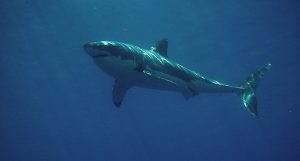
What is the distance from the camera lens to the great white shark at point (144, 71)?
30.3 ft

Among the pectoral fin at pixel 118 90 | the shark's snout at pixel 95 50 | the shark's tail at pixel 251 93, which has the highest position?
the shark's tail at pixel 251 93

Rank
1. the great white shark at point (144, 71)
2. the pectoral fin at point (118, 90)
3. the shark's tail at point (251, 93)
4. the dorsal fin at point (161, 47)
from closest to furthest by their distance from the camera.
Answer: the great white shark at point (144, 71) < the pectoral fin at point (118, 90) < the dorsal fin at point (161, 47) < the shark's tail at point (251, 93)

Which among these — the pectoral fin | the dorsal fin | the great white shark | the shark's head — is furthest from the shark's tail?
the shark's head

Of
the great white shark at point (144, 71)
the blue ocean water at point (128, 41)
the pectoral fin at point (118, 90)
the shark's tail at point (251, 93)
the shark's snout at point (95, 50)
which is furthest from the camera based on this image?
the blue ocean water at point (128, 41)

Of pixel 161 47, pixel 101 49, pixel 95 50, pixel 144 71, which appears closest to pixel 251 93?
pixel 161 47

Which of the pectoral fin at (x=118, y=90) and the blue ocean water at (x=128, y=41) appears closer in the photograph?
the pectoral fin at (x=118, y=90)

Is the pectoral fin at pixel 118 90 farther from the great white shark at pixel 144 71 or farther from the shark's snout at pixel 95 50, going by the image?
the shark's snout at pixel 95 50

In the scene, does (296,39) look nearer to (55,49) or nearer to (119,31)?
(119,31)

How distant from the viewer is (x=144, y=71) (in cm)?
1024

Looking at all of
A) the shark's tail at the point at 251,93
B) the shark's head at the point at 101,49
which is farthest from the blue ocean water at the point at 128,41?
the shark's head at the point at 101,49

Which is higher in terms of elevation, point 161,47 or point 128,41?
point 128,41

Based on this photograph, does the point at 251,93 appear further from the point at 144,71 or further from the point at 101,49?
the point at 101,49

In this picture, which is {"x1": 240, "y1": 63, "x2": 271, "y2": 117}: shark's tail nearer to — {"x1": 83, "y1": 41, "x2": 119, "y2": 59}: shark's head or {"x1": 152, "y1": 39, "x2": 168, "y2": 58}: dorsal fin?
{"x1": 152, "y1": 39, "x2": 168, "y2": 58}: dorsal fin

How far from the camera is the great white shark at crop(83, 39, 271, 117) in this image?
30.3 feet
